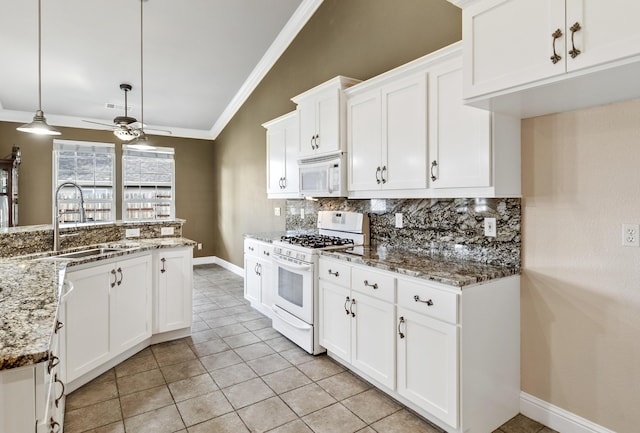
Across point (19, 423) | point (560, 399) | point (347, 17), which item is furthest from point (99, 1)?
point (560, 399)

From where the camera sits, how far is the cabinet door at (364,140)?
113 inches

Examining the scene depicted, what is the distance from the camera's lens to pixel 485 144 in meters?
2.09

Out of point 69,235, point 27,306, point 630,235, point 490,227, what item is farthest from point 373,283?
point 69,235

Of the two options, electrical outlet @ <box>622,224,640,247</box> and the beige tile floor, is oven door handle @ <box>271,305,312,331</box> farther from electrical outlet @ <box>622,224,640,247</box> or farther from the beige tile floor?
electrical outlet @ <box>622,224,640,247</box>

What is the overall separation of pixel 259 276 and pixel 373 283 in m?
2.01

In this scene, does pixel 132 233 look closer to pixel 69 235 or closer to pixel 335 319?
pixel 69 235

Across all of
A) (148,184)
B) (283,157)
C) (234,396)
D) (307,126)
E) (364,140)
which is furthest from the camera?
(148,184)

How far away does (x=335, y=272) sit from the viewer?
112 inches

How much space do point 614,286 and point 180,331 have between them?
3.52 metres

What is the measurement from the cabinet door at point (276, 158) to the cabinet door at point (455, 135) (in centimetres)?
224

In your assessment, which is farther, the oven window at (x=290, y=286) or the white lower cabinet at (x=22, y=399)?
the oven window at (x=290, y=286)

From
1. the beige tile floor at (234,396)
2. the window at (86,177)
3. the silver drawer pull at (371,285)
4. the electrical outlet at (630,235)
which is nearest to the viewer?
the electrical outlet at (630,235)

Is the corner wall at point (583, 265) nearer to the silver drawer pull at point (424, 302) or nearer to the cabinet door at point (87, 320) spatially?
the silver drawer pull at point (424, 302)

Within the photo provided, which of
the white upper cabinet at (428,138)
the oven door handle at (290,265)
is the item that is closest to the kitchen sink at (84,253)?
the oven door handle at (290,265)
